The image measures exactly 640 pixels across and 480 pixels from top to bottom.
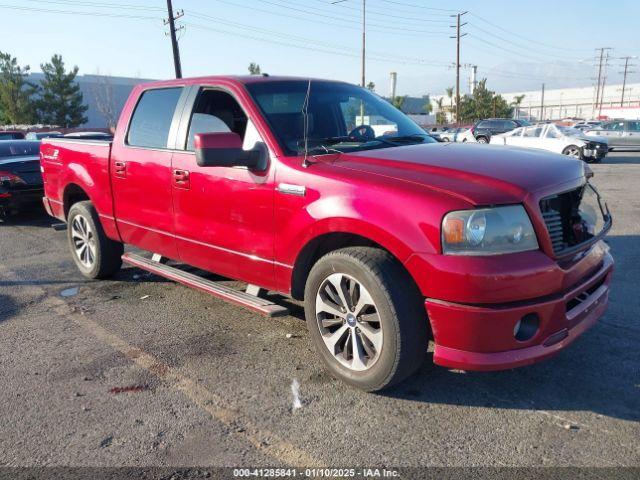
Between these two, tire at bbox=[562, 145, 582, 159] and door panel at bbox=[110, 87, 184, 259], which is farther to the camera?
tire at bbox=[562, 145, 582, 159]

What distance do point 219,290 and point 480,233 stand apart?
2.14 metres

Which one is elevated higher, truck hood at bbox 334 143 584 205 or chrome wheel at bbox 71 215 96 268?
truck hood at bbox 334 143 584 205

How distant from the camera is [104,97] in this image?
56906mm

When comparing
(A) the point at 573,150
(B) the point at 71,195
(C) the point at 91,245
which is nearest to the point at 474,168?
(C) the point at 91,245

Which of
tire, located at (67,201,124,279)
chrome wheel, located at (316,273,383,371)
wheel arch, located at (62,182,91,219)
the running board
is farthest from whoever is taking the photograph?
wheel arch, located at (62,182,91,219)

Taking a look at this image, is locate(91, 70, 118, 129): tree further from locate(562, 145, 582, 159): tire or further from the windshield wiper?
the windshield wiper

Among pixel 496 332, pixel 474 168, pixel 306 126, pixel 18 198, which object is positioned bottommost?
pixel 18 198

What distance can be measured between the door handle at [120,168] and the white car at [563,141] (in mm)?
16284

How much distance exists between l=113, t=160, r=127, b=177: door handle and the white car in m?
16.3

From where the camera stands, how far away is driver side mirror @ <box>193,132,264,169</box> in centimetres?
345

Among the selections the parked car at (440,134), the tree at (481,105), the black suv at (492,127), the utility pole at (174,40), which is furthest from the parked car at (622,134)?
the tree at (481,105)

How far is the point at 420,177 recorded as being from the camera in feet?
10.1

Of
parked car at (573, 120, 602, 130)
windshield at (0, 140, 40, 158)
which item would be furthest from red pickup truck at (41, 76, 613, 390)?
parked car at (573, 120, 602, 130)

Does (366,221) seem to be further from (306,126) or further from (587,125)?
(587,125)
